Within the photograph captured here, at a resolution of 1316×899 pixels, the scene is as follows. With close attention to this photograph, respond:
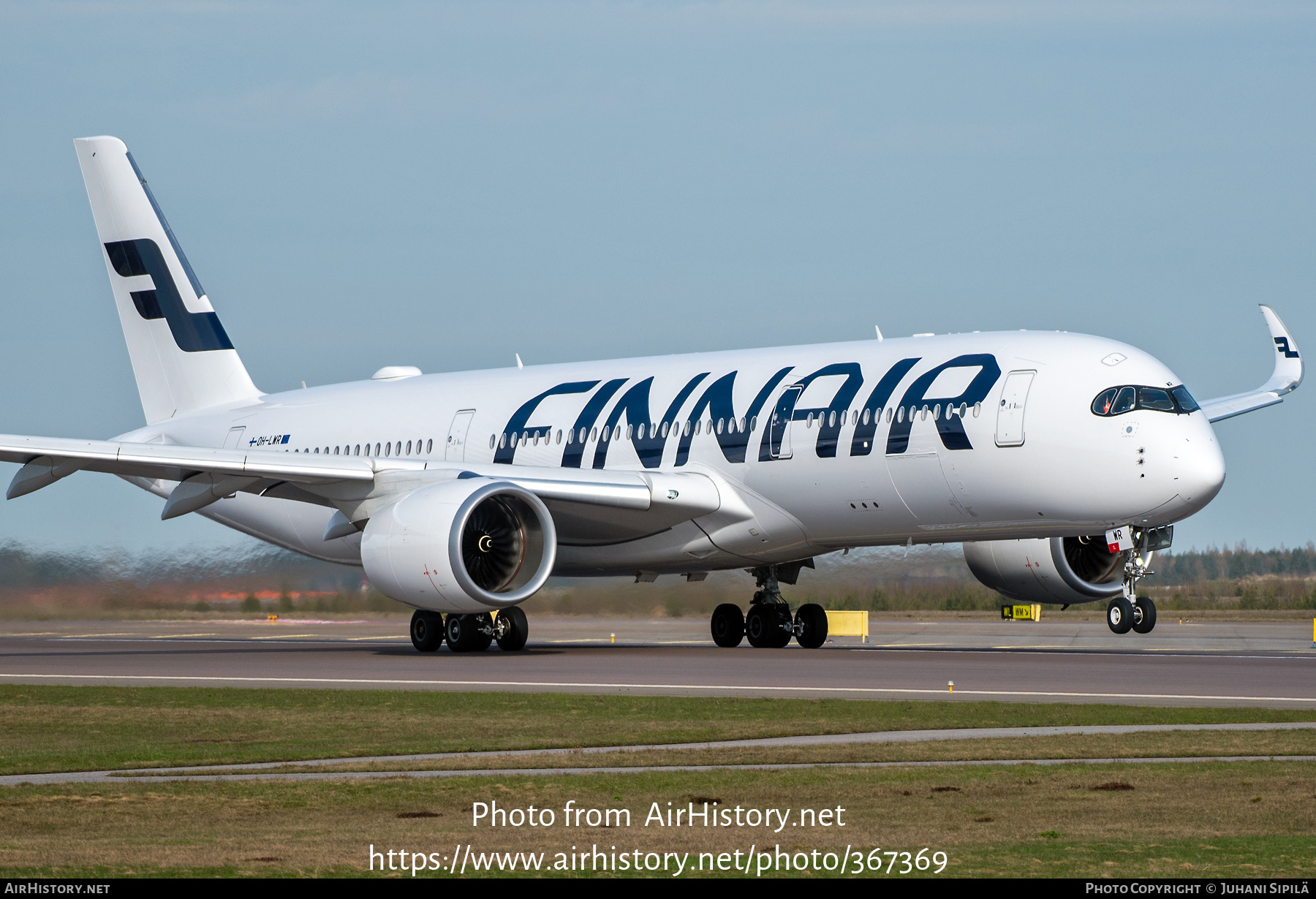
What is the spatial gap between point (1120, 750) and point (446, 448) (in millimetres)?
20853

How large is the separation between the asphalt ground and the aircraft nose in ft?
7.59

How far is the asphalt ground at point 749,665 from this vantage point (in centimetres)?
1925

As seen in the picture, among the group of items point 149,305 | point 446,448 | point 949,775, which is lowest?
point 949,775

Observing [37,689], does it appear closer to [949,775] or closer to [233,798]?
[233,798]

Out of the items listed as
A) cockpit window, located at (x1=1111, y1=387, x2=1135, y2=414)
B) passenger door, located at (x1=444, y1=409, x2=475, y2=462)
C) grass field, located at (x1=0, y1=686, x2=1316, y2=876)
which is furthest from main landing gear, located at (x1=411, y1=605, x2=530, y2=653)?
grass field, located at (x1=0, y1=686, x2=1316, y2=876)

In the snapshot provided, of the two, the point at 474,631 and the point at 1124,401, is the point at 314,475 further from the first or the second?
the point at 1124,401

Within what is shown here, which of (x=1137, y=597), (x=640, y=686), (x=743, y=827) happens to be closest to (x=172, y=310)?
(x=640, y=686)

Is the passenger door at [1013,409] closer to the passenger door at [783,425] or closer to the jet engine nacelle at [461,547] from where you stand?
the passenger door at [783,425]

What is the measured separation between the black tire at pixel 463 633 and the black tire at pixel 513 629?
45cm

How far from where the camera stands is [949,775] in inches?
478

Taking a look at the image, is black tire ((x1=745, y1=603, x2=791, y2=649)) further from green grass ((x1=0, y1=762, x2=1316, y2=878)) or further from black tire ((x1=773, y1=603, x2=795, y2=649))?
green grass ((x1=0, y1=762, x2=1316, y2=878))

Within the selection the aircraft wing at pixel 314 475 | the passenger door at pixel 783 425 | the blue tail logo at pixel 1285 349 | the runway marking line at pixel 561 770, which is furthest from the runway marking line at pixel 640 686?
the blue tail logo at pixel 1285 349

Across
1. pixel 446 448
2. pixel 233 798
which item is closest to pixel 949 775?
pixel 233 798

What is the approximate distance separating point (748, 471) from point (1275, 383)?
11708mm
